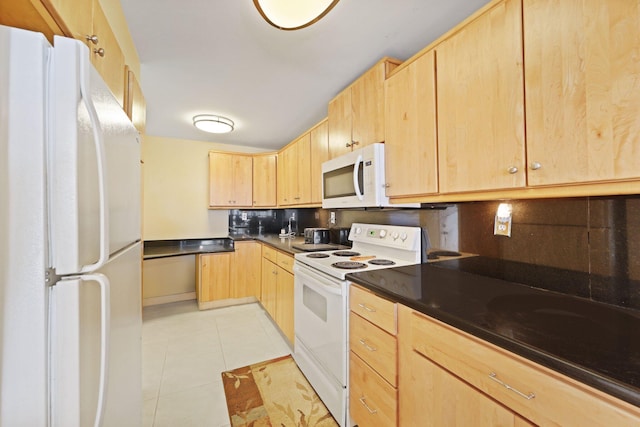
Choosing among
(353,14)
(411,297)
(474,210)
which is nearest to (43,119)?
(411,297)

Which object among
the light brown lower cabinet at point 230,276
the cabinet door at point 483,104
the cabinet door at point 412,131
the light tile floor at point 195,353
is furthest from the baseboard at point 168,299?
the cabinet door at point 483,104

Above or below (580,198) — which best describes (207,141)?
above

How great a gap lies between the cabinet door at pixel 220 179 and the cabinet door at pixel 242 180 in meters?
0.06

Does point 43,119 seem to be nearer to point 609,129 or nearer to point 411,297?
point 411,297

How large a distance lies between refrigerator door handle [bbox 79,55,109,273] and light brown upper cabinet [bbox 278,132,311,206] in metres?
2.10

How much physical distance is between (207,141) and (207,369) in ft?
9.99

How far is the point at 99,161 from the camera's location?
640 millimetres

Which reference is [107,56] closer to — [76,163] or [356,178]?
[76,163]

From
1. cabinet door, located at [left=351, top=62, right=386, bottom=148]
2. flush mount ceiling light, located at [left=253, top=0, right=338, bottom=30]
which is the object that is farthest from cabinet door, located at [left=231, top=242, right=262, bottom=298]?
flush mount ceiling light, located at [left=253, top=0, right=338, bottom=30]

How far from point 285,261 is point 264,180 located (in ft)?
5.77

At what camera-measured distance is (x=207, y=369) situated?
2.02 metres

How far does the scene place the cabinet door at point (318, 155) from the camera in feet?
7.73

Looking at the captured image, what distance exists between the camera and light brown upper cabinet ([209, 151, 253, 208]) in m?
3.60

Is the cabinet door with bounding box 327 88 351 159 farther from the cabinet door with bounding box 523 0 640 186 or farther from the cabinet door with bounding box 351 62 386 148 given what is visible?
the cabinet door with bounding box 523 0 640 186
